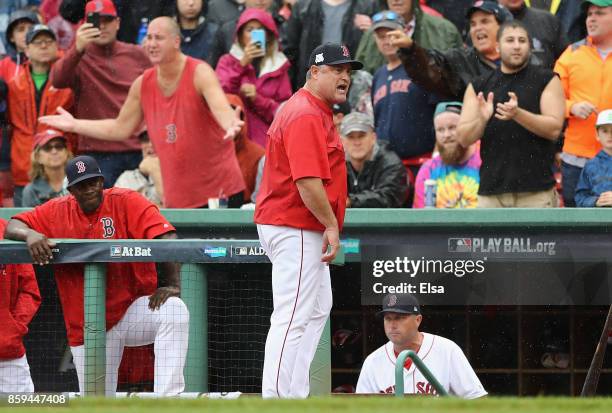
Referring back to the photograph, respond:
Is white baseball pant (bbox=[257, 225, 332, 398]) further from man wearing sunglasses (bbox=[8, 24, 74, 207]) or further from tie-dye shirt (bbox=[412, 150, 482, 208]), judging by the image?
man wearing sunglasses (bbox=[8, 24, 74, 207])

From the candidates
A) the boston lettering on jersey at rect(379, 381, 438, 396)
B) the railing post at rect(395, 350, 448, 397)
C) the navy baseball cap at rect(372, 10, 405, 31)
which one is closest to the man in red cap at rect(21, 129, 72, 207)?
the navy baseball cap at rect(372, 10, 405, 31)

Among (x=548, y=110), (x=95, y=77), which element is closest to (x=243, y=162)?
(x=95, y=77)

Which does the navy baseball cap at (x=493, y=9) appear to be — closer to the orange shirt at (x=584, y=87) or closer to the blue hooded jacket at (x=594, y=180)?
the orange shirt at (x=584, y=87)

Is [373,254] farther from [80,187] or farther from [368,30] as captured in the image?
[368,30]

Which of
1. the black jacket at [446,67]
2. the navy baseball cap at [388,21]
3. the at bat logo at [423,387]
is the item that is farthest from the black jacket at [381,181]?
the at bat logo at [423,387]

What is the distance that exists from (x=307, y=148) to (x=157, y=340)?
1675 mm

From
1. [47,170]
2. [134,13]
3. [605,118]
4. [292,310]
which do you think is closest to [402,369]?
[292,310]

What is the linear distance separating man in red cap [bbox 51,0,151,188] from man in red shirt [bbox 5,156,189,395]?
2721 millimetres

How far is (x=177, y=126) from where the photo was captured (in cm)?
932

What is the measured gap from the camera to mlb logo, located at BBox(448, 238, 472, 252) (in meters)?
8.11

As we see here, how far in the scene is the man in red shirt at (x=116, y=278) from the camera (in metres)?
7.18

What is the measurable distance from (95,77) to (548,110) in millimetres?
3809

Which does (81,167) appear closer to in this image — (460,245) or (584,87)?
(460,245)

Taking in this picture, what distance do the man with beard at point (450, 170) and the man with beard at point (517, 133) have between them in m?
0.22
